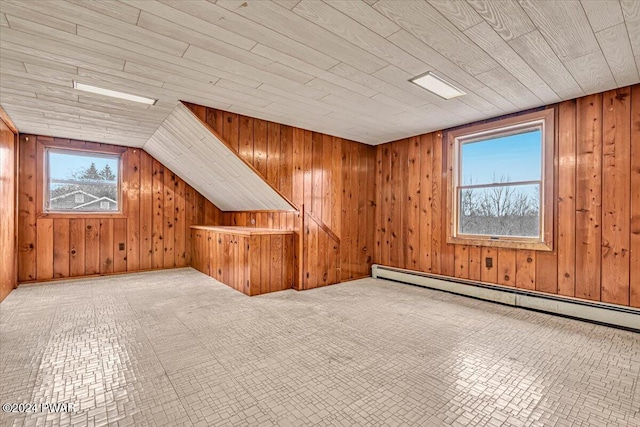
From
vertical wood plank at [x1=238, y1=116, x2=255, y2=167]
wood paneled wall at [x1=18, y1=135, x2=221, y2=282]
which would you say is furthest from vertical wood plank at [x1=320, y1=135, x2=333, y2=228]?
wood paneled wall at [x1=18, y1=135, x2=221, y2=282]

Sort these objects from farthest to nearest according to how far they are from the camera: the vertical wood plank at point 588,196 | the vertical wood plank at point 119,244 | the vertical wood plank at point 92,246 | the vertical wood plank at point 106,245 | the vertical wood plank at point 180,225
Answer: the vertical wood plank at point 180,225, the vertical wood plank at point 119,244, the vertical wood plank at point 106,245, the vertical wood plank at point 92,246, the vertical wood plank at point 588,196

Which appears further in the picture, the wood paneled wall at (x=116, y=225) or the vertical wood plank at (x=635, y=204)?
the wood paneled wall at (x=116, y=225)

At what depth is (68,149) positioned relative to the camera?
4711 mm

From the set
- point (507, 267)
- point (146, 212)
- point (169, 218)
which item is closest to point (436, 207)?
point (507, 267)

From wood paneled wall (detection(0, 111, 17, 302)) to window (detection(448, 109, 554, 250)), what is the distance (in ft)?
18.0

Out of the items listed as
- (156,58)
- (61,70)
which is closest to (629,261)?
(156,58)

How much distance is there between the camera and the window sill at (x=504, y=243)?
3.26 m

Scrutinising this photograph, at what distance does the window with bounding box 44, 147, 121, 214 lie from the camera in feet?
15.3

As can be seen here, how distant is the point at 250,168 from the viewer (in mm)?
3693

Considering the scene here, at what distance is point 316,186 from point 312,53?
2.29 metres

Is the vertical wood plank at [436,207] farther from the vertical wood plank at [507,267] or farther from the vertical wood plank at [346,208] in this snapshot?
the vertical wood plank at [346,208]

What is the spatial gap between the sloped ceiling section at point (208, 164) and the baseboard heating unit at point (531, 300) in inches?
82.6

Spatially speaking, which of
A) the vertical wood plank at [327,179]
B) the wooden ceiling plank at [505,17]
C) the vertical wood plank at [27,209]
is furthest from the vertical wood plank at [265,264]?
the vertical wood plank at [27,209]

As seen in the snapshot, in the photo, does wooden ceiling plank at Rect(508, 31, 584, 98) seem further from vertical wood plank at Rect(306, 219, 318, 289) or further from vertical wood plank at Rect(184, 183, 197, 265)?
vertical wood plank at Rect(184, 183, 197, 265)
